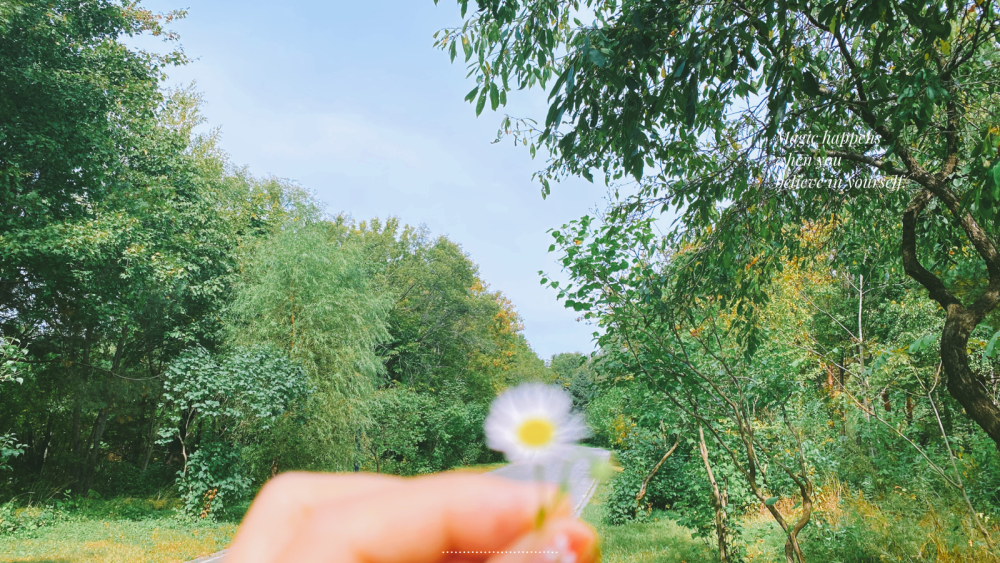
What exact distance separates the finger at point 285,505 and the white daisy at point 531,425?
165 mm

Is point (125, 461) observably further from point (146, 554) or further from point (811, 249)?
point (811, 249)

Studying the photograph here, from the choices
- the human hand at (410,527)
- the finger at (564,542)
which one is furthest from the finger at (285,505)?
the finger at (564,542)

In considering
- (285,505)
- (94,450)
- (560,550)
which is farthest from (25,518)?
(560,550)

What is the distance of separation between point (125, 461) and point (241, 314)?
6.81 m

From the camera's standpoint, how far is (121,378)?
13523mm

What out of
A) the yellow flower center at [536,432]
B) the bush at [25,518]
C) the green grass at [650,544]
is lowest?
the green grass at [650,544]

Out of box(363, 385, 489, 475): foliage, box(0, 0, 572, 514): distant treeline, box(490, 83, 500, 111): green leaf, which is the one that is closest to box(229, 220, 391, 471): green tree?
box(0, 0, 572, 514): distant treeline

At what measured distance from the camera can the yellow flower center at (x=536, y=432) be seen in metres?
0.22

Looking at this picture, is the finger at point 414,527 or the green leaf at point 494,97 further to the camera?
the green leaf at point 494,97

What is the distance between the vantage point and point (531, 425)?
0.23m

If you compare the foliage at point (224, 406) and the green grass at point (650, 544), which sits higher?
the foliage at point (224, 406)

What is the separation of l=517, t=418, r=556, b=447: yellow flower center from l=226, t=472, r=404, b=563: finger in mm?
178

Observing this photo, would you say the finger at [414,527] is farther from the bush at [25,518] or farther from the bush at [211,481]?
the bush at [211,481]

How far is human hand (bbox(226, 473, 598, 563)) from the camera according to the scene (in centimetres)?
30
